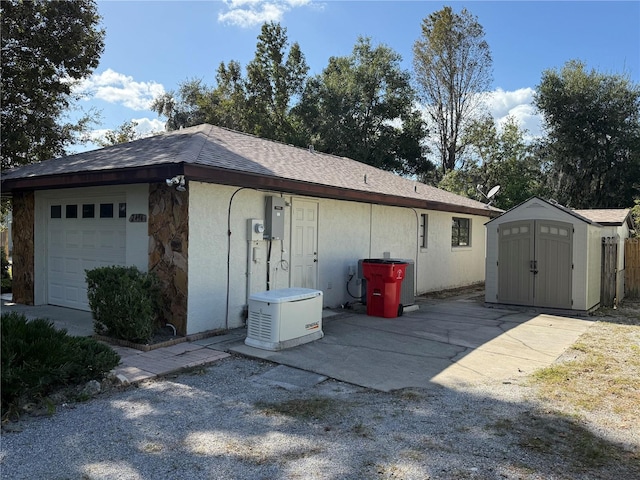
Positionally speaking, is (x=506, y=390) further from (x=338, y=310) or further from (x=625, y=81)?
(x=625, y=81)

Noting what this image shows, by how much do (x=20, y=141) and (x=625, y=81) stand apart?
27711mm

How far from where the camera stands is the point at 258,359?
615cm

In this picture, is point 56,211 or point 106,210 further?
point 56,211

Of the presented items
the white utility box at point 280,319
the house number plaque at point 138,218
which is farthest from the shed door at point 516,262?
the house number plaque at point 138,218

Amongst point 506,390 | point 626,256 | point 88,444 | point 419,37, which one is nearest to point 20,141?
point 88,444

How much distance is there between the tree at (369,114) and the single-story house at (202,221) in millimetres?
16774

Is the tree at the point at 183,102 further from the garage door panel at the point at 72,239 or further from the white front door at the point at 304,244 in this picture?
the white front door at the point at 304,244

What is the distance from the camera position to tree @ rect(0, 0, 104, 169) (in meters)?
12.2

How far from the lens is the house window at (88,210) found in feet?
28.2

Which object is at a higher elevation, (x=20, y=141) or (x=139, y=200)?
(x=20, y=141)

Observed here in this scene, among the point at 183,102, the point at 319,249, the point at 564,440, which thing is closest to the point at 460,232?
the point at 319,249

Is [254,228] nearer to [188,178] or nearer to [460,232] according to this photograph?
[188,178]

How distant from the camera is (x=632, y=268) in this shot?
45.5 ft

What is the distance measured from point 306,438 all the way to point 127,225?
210 inches
